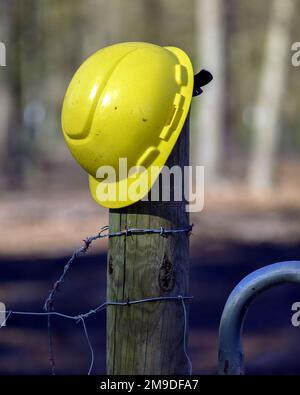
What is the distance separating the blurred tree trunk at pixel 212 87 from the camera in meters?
20.1

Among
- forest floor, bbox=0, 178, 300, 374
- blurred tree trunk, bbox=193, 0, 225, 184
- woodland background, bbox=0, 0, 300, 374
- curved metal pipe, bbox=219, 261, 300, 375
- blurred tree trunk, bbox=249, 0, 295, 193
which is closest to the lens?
curved metal pipe, bbox=219, 261, 300, 375

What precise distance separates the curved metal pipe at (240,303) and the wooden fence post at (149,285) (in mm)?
216

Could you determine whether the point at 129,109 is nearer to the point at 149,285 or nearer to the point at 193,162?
the point at 149,285

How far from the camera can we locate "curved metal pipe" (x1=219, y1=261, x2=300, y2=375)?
2896 mm

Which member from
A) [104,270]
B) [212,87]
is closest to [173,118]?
[104,270]

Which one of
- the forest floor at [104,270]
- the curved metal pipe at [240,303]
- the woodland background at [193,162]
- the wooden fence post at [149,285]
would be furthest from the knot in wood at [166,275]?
the woodland background at [193,162]

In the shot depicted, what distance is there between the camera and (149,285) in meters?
3.11

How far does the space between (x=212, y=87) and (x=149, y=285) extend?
1733cm

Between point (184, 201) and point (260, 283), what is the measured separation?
44cm

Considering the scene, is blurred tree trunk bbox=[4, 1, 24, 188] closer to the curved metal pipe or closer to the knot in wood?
the knot in wood

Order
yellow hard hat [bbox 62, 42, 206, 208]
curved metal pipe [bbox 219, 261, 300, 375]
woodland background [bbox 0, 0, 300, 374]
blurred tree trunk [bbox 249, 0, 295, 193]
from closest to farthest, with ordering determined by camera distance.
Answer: curved metal pipe [bbox 219, 261, 300, 375] < yellow hard hat [bbox 62, 42, 206, 208] < woodland background [bbox 0, 0, 300, 374] < blurred tree trunk [bbox 249, 0, 295, 193]

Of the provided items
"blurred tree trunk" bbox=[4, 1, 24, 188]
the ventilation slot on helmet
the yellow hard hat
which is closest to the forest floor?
"blurred tree trunk" bbox=[4, 1, 24, 188]

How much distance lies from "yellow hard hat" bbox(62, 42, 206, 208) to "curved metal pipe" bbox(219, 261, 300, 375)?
49 centimetres
